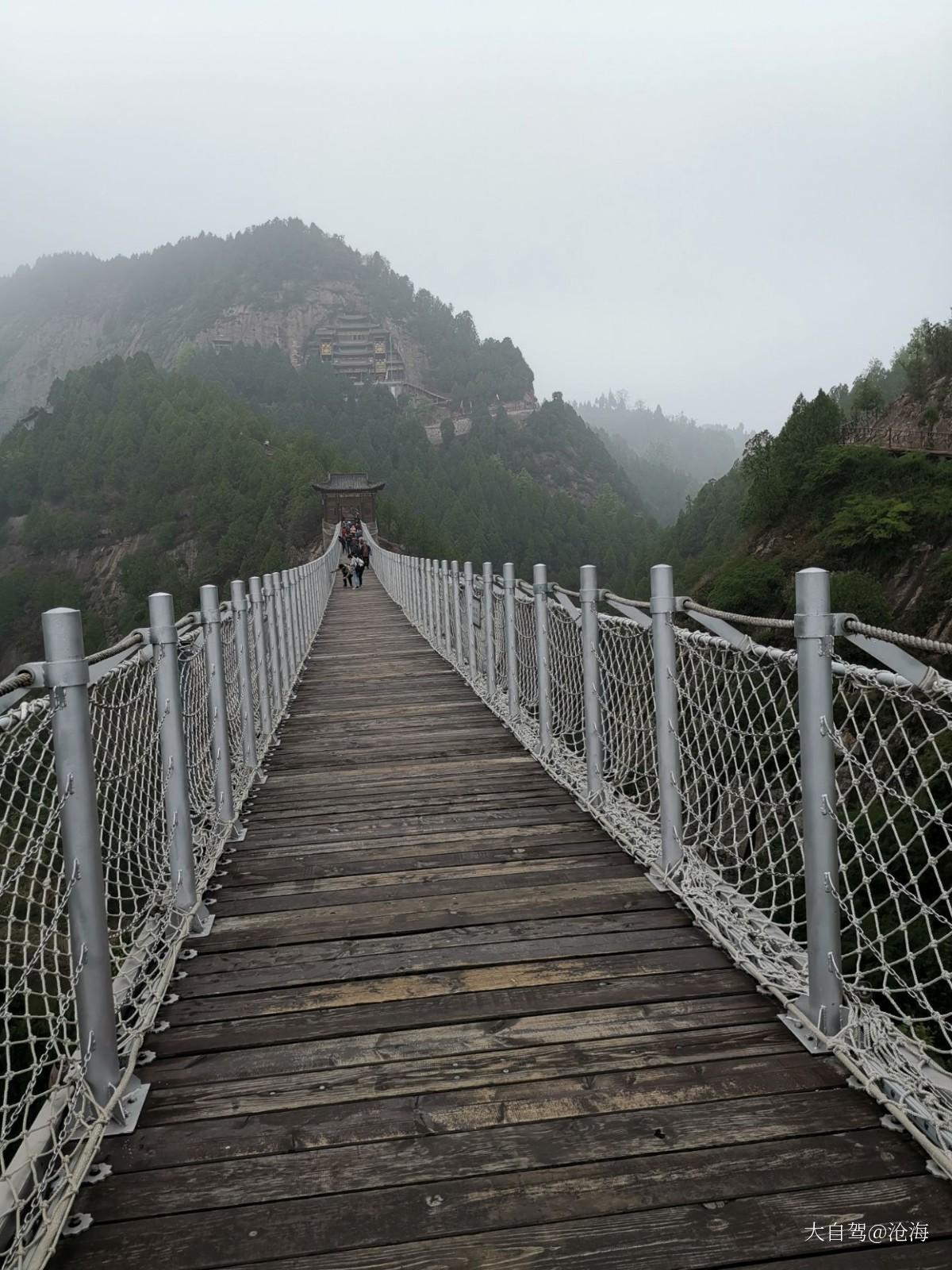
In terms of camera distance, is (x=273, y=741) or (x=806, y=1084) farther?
(x=273, y=741)

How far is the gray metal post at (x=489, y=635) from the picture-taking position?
6.45m

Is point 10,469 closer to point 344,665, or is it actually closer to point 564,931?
point 344,665

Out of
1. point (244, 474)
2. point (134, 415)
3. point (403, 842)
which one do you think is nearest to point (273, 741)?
point (403, 842)

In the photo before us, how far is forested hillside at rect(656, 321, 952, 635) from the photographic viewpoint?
30.9m

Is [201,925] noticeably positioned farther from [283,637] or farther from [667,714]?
[283,637]

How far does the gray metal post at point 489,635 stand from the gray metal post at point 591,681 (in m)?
2.42

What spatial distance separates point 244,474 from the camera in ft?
265

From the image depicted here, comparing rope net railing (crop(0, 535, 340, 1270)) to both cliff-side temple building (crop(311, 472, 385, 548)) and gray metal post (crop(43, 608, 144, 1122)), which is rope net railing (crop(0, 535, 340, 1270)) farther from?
cliff-side temple building (crop(311, 472, 385, 548))

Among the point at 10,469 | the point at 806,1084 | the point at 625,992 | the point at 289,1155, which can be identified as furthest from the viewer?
the point at 10,469

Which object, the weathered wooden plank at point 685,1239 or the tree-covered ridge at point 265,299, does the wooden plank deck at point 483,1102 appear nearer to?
the weathered wooden plank at point 685,1239

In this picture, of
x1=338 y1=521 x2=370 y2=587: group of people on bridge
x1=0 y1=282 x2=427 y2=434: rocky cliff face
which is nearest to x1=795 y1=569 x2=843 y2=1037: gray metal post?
x1=338 y1=521 x2=370 y2=587: group of people on bridge

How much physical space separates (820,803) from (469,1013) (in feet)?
3.28

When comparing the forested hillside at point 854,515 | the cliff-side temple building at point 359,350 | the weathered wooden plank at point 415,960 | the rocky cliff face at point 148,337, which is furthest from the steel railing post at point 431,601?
the rocky cliff face at point 148,337

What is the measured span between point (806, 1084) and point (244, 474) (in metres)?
82.8
